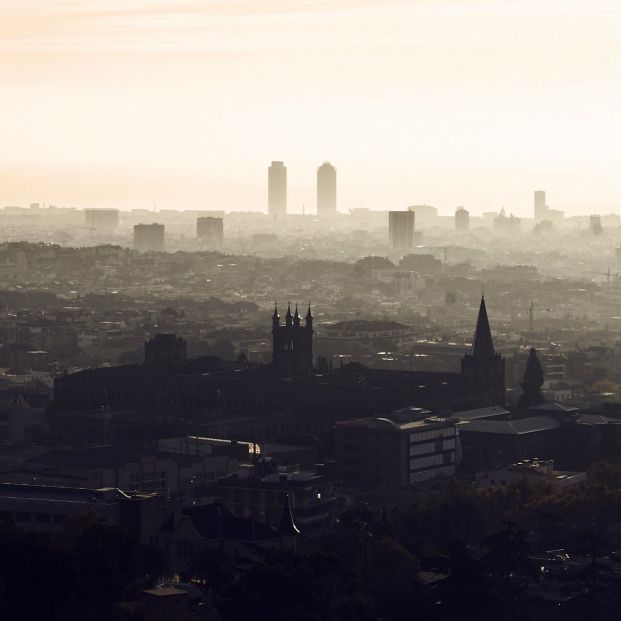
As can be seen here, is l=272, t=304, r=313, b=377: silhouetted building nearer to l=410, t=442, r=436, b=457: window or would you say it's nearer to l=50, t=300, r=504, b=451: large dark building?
l=50, t=300, r=504, b=451: large dark building

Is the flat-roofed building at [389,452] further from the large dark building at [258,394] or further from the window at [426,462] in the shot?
the large dark building at [258,394]

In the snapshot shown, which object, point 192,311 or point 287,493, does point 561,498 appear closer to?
point 287,493

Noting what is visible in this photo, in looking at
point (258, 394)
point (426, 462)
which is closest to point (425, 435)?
point (426, 462)

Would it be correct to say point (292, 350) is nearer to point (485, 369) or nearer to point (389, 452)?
point (485, 369)

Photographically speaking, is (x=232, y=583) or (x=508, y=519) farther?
(x=508, y=519)

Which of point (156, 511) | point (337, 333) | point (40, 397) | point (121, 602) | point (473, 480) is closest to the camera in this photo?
point (121, 602)

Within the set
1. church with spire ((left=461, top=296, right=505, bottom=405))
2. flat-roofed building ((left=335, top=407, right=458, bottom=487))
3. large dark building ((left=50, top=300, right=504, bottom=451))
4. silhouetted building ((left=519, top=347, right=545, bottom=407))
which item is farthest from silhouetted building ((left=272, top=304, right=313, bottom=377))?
flat-roofed building ((left=335, top=407, right=458, bottom=487))

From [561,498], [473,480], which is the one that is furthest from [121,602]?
[473,480]
